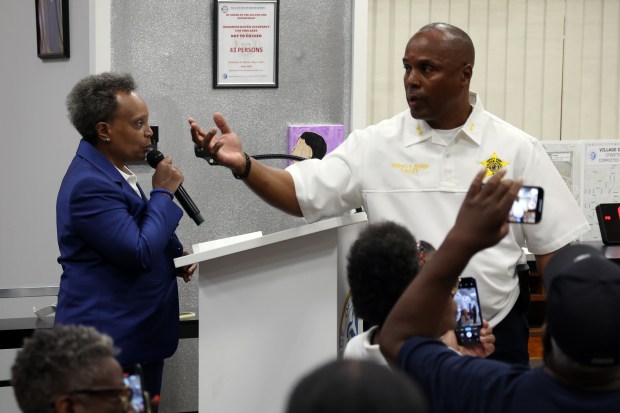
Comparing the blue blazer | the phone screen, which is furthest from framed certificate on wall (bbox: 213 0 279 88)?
the phone screen

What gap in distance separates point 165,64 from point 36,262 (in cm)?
143

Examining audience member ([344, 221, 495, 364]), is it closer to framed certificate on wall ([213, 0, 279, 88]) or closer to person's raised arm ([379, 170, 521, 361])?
person's raised arm ([379, 170, 521, 361])

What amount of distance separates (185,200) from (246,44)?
1.10m

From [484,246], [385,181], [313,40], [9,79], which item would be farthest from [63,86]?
[484,246]

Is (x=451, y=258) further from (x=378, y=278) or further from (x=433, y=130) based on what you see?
(x=433, y=130)

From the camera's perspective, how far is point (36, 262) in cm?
446

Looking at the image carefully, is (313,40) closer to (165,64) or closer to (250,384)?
(165,64)

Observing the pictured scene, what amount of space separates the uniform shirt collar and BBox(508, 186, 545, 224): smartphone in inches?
39.9

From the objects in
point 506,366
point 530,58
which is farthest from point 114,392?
point 530,58

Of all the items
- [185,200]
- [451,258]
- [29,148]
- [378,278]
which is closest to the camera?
[451,258]

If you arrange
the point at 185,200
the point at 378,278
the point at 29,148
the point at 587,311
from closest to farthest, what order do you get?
1. the point at 587,311
2. the point at 378,278
3. the point at 185,200
4. the point at 29,148

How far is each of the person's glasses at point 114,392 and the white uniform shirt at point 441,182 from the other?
112cm

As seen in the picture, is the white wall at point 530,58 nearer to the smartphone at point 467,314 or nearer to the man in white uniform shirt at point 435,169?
the man in white uniform shirt at point 435,169

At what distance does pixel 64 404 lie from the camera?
1381 mm
